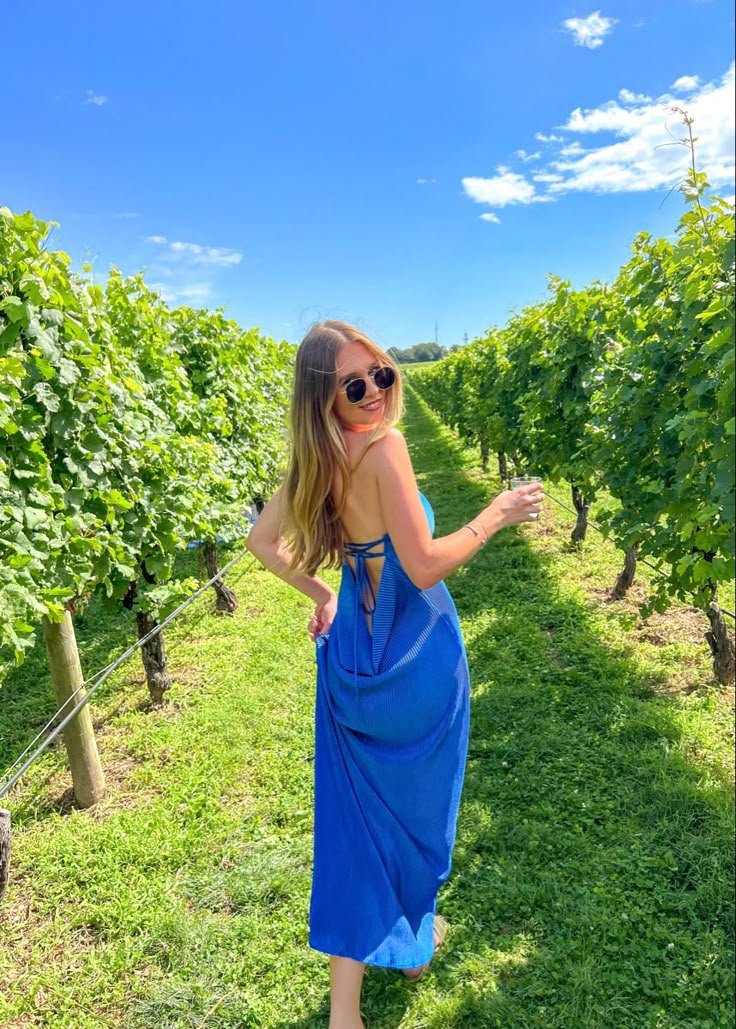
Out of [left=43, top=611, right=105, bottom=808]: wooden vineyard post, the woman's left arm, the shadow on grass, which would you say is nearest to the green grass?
the shadow on grass

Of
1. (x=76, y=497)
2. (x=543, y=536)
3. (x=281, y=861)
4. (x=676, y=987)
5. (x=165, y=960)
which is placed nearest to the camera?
(x=676, y=987)

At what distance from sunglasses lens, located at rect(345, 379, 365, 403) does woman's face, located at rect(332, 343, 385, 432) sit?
0.01 m

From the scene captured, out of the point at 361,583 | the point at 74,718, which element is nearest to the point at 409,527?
the point at 361,583

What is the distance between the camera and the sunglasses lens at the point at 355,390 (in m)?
1.90

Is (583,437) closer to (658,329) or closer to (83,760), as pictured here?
(658,329)

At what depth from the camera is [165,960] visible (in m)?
2.61

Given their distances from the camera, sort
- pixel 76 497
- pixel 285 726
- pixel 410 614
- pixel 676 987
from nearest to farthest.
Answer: pixel 410 614 < pixel 676 987 < pixel 76 497 < pixel 285 726

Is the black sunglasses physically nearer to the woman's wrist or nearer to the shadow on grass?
the woman's wrist

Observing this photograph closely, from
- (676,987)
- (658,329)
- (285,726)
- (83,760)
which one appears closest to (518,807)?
(676,987)

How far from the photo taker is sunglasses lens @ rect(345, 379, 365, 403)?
6.24 feet

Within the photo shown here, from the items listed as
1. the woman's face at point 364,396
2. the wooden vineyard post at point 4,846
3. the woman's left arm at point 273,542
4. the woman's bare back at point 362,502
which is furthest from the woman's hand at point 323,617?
the wooden vineyard post at point 4,846

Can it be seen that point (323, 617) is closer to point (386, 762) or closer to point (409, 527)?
point (386, 762)

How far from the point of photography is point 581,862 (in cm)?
290

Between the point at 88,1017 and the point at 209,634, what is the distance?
149 inches
